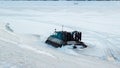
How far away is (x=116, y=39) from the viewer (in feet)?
48.0

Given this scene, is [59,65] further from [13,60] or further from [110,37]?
[110,37]

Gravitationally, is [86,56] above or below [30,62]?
below

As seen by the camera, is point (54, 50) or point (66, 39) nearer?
point (54, 50)

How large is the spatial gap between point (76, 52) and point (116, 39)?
387 cm

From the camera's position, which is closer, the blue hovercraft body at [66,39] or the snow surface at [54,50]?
the snow surface at [54,50]

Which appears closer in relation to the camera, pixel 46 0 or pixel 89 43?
pixel 89 43

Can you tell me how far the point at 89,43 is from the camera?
13781 millimetres

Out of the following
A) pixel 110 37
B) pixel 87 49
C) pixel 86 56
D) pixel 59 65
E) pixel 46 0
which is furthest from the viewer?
pixel 46 0

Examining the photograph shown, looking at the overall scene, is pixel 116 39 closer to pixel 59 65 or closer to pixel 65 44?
pixel 65 44

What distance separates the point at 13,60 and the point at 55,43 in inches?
263

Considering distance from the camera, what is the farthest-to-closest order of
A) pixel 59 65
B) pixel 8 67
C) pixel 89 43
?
pixel 89 43 < pixel 59 65 < pixel 8 67

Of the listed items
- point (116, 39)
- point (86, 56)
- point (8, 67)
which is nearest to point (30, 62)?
point (8, 67)

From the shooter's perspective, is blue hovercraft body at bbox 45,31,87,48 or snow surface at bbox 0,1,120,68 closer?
snow surface at bbox 0,1,120,68

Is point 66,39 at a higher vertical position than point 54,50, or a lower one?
higher
